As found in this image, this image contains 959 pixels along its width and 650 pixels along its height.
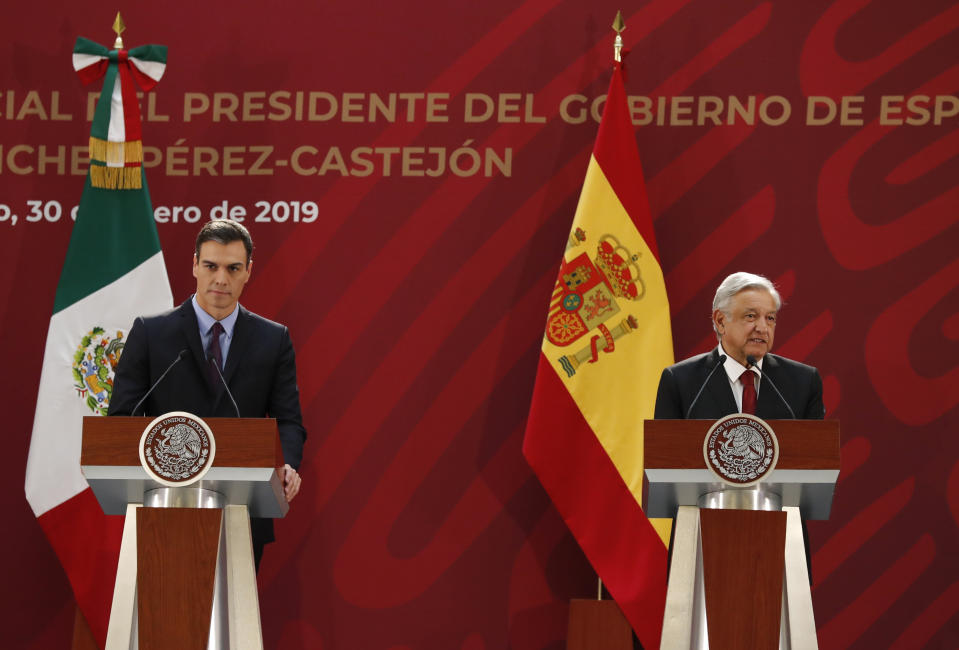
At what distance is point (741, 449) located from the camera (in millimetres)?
3053

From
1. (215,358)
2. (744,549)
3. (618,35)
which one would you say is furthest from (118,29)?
(744,549)

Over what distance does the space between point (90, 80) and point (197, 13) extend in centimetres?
59

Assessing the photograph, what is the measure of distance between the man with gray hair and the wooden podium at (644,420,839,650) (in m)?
0.49

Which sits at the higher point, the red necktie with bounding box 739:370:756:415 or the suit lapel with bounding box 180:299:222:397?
the suit lapel with bounding box 180:299:222:397

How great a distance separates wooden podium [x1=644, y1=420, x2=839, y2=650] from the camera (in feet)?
10.00

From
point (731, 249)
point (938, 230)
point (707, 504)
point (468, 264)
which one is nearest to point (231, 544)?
point (707, 504)

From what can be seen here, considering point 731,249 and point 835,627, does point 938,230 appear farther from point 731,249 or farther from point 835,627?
point 835,627

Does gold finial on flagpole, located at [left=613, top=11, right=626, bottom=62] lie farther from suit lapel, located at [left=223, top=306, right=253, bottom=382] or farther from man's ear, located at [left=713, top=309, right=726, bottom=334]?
suit lapel, located at [left=223, top=306, right=253, bottom=382]

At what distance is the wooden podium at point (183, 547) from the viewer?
2998 mm

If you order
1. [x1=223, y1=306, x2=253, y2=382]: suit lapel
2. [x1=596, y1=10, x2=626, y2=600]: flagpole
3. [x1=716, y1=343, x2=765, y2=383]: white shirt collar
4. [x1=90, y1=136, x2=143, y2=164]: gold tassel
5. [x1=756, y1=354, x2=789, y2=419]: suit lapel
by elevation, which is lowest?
[x1=756, y1=354, x2=789, y2=419]: suit lapel

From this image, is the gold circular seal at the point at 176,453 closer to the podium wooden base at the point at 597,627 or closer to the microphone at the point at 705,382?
the microphone at the point at 705,382

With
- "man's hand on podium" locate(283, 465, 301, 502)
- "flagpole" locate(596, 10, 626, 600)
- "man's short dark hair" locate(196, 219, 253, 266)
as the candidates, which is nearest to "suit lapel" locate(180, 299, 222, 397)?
"man's short dark hair" locate(196, 219, 253, 266)

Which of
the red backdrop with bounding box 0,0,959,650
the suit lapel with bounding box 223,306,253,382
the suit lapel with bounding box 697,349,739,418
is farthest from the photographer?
the red backdrop with bounding box 0,0,959,650

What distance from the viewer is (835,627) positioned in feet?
15.2
